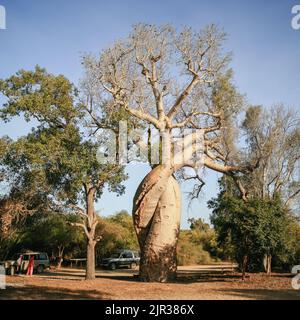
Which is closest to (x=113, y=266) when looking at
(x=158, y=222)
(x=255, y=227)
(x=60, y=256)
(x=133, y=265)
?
(x=133, y=265)

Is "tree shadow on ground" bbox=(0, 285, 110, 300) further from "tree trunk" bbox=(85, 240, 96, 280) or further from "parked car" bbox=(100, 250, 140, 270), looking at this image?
"parked car" bbox=(100, 250, 140, 270)

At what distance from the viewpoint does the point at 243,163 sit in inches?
919

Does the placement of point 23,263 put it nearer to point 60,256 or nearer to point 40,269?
point 40,269

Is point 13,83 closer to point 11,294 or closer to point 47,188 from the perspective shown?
point 47,188

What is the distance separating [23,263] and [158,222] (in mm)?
10670

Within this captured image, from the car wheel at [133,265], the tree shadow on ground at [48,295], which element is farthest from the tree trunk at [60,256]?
the tree shadow on ground at [48,295]

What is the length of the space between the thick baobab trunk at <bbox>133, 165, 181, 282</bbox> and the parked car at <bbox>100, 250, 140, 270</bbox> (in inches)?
482

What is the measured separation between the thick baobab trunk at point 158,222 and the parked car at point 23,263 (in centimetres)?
921

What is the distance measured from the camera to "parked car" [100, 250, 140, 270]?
2974 centimetres

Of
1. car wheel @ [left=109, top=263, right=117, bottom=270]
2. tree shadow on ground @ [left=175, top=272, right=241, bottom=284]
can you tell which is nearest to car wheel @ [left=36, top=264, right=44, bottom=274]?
car wheel @ [left=109, top=263, right=117, bottom=270]

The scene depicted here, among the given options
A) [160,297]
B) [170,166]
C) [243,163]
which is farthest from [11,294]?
[243,163]

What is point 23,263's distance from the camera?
79.6 ft

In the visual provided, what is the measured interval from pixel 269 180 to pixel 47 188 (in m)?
13.4

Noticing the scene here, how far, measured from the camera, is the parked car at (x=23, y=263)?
2328 cm
